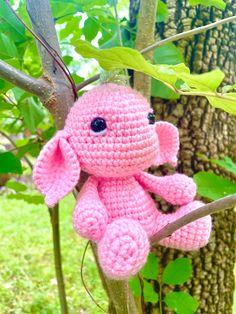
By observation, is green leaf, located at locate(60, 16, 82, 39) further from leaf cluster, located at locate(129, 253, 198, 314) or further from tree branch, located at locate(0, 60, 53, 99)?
leaf cluster, located at locate(129, 253, 198, 314)

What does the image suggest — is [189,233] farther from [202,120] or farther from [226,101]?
[202,120]

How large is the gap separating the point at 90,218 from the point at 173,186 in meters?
0.14

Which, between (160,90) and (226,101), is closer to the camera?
(226,101)

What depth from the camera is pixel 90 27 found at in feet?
2.31

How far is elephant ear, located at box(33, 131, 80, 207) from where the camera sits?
44 cm

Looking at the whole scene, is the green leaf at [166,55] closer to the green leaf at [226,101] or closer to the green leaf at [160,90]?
the green leaf at [160,90]

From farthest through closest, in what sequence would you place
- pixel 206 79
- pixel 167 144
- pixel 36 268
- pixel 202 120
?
pixel 36 268 < pixel 202 120 < pixel 167 144 < pixel 206 79

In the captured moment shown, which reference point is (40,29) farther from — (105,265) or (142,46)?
(105,265)

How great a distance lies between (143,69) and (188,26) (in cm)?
51

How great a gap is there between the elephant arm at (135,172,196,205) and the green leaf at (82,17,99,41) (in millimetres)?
300

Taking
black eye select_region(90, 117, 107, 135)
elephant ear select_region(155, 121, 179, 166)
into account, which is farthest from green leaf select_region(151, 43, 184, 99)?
black eye select_region(90, 117, 107, 135)

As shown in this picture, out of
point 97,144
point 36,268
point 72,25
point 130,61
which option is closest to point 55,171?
point 97,144

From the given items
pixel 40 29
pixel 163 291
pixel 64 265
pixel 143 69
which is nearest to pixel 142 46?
pixel 40 29

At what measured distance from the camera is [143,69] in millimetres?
363
